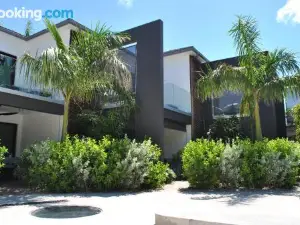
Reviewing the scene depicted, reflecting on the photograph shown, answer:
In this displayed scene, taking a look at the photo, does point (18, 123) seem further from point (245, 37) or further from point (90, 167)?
point (245, 37)

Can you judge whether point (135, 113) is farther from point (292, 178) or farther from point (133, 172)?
point (292, 178)

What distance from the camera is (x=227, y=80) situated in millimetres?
10906

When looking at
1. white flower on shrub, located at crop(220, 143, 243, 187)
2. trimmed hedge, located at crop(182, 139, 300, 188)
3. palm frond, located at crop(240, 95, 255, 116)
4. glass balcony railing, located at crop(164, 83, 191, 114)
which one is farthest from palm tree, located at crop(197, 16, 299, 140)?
glass balcony railing, located at crop(164, 83, 191, 114)

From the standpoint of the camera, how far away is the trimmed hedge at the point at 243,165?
9812 millimetres

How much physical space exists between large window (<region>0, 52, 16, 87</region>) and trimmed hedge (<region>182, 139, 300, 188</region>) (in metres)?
7.78

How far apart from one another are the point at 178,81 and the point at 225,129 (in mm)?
3793

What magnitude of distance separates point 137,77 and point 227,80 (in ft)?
11.4

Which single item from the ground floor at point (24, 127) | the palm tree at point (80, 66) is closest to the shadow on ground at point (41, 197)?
the palm tree at point (80, 66)

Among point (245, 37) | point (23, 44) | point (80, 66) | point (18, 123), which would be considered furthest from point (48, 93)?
point (245, 37)

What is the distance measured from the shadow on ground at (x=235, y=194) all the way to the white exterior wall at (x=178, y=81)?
681 centimetres

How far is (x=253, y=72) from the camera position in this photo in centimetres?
1080

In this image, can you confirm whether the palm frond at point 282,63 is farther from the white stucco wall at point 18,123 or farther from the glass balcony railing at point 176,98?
the white stucco wall at point 18,123

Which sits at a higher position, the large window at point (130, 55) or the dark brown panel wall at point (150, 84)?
the large window at point (130, 55)

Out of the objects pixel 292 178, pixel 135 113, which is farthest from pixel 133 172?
pixel 292 178
